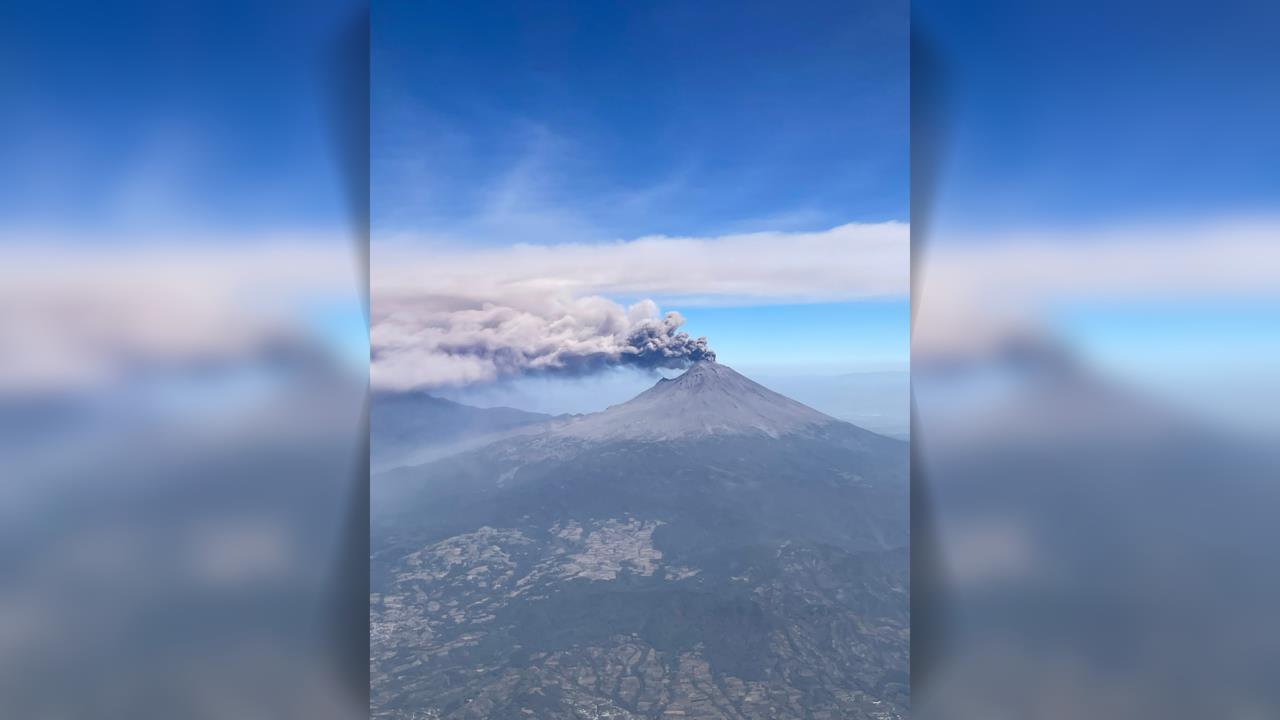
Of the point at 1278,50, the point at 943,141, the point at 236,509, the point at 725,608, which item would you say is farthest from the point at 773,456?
the point at 1278,50

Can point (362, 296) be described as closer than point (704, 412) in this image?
Yes

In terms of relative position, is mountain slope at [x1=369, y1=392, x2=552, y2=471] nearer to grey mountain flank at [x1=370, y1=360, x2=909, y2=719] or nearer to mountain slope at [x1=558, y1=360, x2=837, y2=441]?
grey mountain flank at [x1=370, y1=360, x2=909, y2=719]

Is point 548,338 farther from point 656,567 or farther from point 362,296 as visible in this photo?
point 656,567

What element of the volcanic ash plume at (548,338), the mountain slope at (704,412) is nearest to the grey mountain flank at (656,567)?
the mountain slope at (704,412)

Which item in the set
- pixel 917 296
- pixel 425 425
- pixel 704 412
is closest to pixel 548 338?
pixel 425 425

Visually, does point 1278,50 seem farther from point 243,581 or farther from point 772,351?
point 243,581

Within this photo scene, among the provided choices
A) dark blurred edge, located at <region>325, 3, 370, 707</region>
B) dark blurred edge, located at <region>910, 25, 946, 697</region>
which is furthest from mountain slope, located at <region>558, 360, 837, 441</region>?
dark blurred edge, located at <region>325, 3, 370, 707</region>

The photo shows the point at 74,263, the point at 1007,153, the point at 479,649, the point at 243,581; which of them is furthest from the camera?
the point at 479,649
